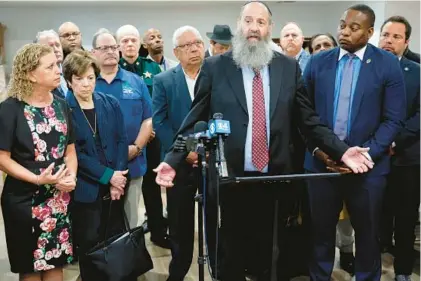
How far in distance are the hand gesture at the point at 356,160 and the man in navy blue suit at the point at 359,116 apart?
66mm

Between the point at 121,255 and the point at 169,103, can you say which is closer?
the point at 121,255

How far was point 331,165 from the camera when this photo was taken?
8.83ft

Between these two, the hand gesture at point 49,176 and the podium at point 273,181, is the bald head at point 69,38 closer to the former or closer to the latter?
the hand gesture at point 49,176

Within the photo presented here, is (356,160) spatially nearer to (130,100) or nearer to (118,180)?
(118,180)

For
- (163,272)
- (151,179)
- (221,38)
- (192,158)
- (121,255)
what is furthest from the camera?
(151,179)

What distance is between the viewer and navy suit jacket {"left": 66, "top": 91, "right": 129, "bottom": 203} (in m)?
2.87

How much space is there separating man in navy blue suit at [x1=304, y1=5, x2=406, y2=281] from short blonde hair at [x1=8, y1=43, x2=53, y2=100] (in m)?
1.40

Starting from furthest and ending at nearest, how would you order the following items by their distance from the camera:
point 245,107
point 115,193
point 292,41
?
point 292,41 → point 115,193 → point 245,107

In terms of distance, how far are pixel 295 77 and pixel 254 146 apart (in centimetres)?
39

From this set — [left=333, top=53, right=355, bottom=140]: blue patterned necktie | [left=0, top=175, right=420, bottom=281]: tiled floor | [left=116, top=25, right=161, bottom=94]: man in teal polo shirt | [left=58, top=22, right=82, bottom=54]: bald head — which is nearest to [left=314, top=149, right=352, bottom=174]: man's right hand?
[left=333, top=53, right=355, bottom=140]: blue patterned necktie

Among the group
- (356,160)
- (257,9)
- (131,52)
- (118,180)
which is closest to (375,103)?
(356,160)

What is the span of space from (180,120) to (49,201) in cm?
95

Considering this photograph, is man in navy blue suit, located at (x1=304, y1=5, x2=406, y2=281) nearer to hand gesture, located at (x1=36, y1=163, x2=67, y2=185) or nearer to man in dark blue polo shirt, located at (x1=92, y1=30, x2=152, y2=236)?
man in dark blue polo shirt, located at (x1=92, y1=30, x2=152, y2=236)

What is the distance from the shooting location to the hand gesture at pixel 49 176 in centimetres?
249
